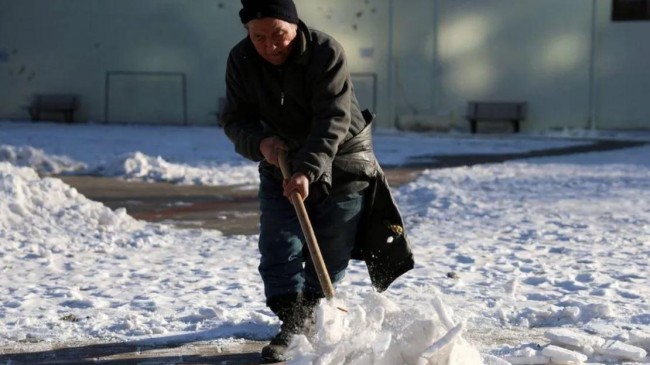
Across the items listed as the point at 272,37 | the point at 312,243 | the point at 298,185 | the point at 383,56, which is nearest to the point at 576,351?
the point at 312,243

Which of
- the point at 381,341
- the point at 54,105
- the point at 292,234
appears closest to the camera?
the point at 381,341

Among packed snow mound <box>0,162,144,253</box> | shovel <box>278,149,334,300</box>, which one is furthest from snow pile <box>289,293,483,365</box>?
packed snow mound <box>0,162,144,253</box>

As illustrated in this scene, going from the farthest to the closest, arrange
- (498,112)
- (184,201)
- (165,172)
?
(498,112) → (165,172) → (184,201)

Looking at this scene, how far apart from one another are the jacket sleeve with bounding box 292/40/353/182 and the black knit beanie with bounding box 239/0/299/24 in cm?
22

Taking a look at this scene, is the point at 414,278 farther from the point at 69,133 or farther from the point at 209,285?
the point at 69,133

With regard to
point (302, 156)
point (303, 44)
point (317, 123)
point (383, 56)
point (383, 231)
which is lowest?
point (383, 231)

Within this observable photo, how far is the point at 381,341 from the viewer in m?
3.70

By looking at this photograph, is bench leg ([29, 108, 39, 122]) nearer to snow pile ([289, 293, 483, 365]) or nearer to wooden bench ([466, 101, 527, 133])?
wooden bench ([466, 101, 527, 133])

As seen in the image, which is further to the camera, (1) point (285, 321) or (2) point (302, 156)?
(1) point (285, 321)

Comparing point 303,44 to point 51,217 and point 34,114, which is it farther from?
point 34,114

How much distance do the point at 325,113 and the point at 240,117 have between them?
1.45 ft

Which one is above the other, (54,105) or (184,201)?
(54,105)

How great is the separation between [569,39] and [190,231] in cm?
1414

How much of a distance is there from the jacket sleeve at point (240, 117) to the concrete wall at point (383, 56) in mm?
17235
